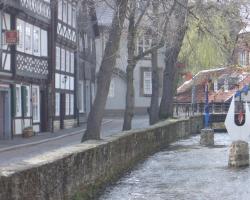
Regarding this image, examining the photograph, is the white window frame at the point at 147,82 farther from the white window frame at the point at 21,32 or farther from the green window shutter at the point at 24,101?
the white window frame at the point at 21,32

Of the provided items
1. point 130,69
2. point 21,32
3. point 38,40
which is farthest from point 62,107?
point 130,69

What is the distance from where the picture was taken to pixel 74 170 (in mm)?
10961

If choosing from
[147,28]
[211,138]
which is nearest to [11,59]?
[147,28]

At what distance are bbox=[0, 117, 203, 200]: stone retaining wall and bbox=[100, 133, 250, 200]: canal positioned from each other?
14.4 inches

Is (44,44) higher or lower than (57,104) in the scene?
higher

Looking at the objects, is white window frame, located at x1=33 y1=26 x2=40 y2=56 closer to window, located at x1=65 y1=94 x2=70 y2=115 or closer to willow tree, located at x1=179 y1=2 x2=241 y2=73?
window, located at x1=65 y1=94 x2=70 y2=115

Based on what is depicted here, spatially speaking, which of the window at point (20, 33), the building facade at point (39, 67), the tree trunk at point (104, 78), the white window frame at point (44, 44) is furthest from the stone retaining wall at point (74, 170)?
the white window frame at point (44, 44)

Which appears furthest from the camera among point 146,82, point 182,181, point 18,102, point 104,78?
point 146,82

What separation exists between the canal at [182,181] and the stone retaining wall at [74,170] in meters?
0.36

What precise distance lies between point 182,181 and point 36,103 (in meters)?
19.9

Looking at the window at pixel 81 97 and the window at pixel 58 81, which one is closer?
the window at pixel 58 81

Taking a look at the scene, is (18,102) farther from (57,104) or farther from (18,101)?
(57,104)

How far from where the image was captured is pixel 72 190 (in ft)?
35.6

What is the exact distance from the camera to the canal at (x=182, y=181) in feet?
42.9
